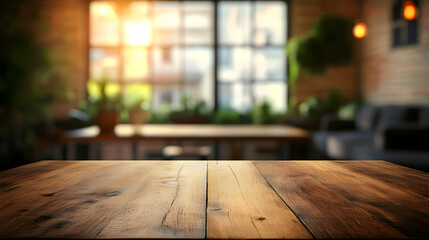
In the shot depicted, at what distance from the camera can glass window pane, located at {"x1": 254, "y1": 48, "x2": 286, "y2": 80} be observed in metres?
7.46

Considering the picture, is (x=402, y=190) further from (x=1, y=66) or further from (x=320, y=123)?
(x=1, y=66)

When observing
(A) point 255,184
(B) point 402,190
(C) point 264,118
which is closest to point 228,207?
(A) point 255,184

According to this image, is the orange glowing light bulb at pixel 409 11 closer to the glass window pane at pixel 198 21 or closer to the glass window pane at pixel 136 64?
the glass window pane at pixel 198 21

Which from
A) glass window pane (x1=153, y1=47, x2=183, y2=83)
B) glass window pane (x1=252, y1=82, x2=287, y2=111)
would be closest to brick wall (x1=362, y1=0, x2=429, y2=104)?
glass window pane (x1=252, y1=82, x2=287, y2=111)

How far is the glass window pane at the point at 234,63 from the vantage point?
7.46 meters

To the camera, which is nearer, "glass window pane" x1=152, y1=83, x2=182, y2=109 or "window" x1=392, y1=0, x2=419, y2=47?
"window" x1=392, y1=0, x2=419, y2=47

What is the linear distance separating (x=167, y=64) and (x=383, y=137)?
4.60 m

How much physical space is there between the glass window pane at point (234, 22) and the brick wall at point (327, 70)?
86cm

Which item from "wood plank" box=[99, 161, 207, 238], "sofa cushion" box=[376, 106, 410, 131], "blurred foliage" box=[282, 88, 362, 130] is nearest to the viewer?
"wood plank" box=[99, 161, 207, 238]

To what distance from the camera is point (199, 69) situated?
7504mm

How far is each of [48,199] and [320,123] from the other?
5.59 metres

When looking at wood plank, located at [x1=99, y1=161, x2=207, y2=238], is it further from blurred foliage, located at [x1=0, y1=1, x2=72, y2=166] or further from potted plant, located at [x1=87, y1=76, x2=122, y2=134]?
blurred foliage, located at [x1=0, y1=1, x2=72, y2=166]

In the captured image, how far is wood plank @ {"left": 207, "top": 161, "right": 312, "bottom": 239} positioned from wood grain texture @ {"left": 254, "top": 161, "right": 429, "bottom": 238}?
27 mm

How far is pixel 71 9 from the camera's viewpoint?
722 cm
